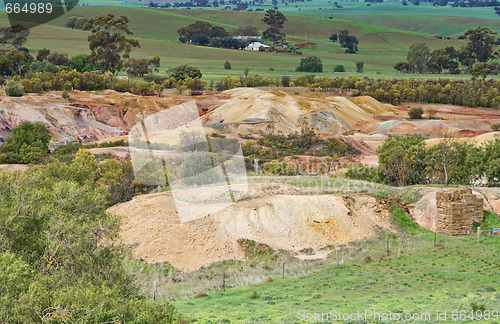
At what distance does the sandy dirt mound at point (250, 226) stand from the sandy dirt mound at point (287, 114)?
32.8 m

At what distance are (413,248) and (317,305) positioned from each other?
861 cm

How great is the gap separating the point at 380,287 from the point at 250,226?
7514mm

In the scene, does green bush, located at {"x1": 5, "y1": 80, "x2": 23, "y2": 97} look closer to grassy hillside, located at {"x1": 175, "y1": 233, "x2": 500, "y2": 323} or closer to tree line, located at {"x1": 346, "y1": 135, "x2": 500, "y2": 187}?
tree line, located at {"x1": 346, "y1": 135, "x2": 500, "y2": 187}

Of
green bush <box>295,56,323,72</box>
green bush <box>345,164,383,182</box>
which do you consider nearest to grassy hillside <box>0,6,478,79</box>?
green bush <box>295,56,323,72</box>

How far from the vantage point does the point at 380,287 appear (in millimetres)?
20250

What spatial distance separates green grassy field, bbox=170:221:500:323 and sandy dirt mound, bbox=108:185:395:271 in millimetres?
1644

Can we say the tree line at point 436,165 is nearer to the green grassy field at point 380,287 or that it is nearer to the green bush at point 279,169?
the green bush at point 279,169

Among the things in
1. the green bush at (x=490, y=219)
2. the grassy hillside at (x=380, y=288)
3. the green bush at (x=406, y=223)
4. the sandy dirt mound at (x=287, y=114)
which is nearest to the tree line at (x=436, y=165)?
the green bush at (x=490, y=219)

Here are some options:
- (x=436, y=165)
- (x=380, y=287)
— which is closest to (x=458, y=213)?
(x=436, y=165)

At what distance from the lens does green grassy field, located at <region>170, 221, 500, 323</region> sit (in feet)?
56.1

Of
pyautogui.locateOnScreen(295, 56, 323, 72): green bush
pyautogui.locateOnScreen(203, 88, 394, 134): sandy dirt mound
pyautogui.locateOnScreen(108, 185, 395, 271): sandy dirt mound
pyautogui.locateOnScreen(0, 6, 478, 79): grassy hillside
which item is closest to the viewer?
pyautogui.locateOnScreen(108, 185, 395, 271): sandy dirt mound

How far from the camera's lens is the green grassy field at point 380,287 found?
17.1 metres

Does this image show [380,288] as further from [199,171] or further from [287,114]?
[287,114]

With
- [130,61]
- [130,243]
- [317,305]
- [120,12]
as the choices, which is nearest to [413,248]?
[317,305]
